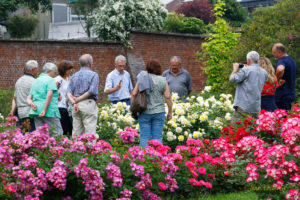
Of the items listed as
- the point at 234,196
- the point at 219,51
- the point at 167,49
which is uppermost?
the point at 167,49

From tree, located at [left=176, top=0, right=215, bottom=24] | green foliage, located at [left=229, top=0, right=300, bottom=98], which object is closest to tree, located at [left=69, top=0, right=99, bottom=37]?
tree, located at [left=176, top=0, right=215, bottom=24]

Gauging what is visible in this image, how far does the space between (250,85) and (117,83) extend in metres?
2.95

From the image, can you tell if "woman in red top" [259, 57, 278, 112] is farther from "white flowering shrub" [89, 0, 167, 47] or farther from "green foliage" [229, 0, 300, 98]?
"white flowering shrub" [89, 0, 167, 47]

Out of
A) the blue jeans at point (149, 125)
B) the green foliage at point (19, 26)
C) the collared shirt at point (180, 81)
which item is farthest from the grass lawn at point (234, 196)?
the green foliage at point (19, 26)

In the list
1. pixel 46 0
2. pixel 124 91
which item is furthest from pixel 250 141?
pixel 46 0

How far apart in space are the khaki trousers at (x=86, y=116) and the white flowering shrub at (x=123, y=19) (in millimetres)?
13129

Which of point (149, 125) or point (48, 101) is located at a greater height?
point (48, 101)

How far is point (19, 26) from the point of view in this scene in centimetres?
2975

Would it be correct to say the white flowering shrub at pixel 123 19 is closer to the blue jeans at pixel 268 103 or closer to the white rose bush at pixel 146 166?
the blue jeans at pixel 268 103

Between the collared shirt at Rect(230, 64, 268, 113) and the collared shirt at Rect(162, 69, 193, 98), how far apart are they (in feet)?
7.53

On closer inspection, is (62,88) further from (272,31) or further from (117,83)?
(272,31)

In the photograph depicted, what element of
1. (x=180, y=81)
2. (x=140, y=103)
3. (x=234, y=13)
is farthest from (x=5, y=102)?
(x=234, y=13)

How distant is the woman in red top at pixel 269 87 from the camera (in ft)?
26.6

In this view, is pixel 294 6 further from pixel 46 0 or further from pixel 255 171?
pixel 46 0
